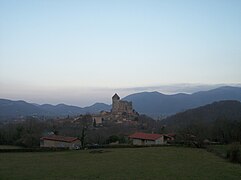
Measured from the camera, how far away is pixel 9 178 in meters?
26.7

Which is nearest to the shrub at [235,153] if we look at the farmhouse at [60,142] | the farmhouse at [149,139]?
the farmhouse at [149,139]

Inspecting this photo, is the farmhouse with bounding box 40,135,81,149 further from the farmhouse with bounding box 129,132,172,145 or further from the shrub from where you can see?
the shrub

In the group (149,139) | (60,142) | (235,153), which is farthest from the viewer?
(60,142)

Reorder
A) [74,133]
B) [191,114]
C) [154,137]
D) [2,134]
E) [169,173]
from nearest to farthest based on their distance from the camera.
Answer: [169,173]
[154,137]
[2,134]
[74,133]
[191,114]

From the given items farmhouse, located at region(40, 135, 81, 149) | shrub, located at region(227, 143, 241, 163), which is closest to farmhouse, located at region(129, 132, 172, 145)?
farmhouse, located at region(40, 135, 81, 149)

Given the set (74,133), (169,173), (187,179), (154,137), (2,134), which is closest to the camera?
(187,179)

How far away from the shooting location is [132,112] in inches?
7731

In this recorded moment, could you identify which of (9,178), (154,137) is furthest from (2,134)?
(9,178)

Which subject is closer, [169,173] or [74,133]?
[169,173]

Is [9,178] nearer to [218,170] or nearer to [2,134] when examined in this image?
[218,170]

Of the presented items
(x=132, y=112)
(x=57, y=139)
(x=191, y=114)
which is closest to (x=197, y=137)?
(x=57, y=139)

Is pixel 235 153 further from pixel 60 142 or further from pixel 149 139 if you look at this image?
pixel 60 142

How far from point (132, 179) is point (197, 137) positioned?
42.5m

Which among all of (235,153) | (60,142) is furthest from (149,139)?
(235,153)
